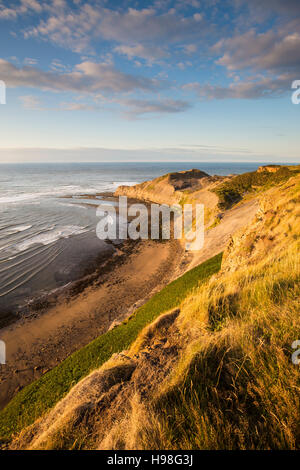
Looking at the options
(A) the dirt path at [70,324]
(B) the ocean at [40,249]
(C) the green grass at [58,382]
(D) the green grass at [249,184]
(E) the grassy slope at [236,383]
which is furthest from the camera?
(D) the green grass at [249,184]

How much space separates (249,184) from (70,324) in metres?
36.1

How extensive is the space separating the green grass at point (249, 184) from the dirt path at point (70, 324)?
15.4 meters

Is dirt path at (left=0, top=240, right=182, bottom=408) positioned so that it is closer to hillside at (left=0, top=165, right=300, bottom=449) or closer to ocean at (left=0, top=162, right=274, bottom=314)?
ocean at (left=0, top=162, right=274, bottom=314)

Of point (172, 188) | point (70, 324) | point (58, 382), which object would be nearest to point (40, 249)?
point (70, 324)

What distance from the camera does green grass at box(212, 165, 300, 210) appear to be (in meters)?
30.1

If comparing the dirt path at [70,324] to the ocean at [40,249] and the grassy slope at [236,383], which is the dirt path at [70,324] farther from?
the grassy slope at [236,383]

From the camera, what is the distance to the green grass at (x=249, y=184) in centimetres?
3012

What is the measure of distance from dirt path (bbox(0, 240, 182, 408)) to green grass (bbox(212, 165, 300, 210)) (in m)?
15.4

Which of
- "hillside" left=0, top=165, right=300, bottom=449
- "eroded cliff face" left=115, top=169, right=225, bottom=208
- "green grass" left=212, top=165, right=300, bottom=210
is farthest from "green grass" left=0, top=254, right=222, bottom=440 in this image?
"eroded cliff face" left=115, top=169, right=225, bottom=208

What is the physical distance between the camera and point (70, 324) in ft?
44.7

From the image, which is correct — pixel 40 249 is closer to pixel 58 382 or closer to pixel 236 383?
pixel 58 382

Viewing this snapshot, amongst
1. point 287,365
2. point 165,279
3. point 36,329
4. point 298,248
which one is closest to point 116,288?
point 165,279

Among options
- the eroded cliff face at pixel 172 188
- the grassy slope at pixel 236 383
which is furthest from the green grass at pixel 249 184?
the grassy slope at pixel 236 383

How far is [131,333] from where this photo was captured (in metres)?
8.20
